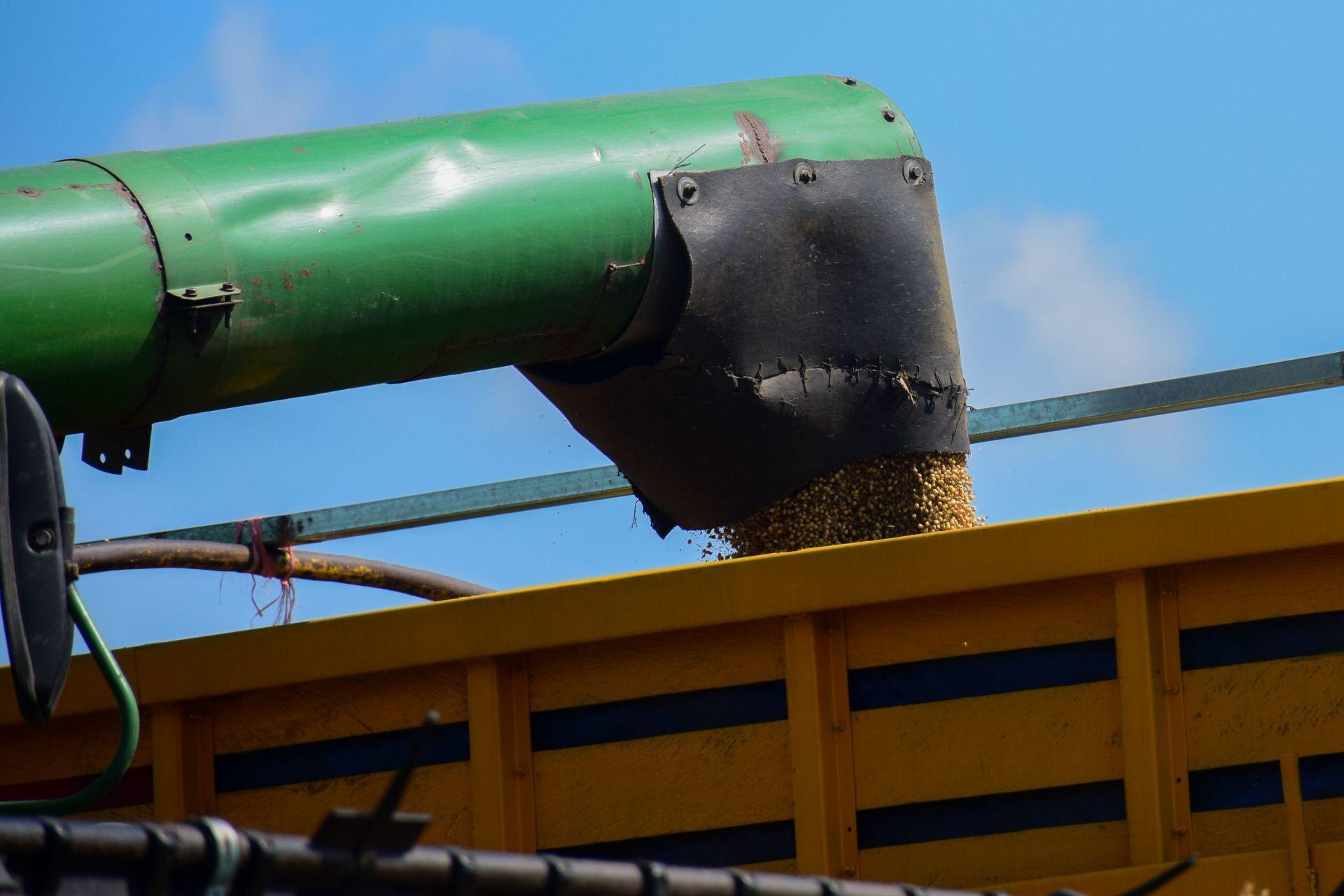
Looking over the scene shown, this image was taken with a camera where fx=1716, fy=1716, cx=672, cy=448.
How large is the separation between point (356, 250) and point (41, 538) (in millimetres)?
1151

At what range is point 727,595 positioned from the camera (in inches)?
148

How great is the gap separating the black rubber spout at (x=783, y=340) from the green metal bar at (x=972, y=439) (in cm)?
92

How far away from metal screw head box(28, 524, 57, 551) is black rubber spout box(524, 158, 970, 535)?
1.83 metres

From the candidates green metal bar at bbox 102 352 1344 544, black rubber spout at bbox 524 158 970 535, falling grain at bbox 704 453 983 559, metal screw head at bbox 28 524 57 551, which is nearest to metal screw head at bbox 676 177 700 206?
black rubber spout at bbox 524 158 970 535

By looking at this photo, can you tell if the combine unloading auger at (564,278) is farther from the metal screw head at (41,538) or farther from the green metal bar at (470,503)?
the green metal bar at (470,503)

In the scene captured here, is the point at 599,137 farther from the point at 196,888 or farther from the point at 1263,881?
the point at 196,888

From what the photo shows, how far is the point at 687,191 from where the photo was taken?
4625 millimetres

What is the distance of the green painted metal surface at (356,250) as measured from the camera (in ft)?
12.5

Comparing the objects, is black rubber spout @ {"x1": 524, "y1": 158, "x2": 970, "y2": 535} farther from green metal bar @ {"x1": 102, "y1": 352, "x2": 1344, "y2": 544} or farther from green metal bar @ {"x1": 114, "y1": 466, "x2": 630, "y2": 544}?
green metal bar @ {"x1": 114, "y1": 466, "x2": 630, "y2": 544}

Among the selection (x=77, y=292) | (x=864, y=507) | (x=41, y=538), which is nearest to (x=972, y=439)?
(x=864, y=507)

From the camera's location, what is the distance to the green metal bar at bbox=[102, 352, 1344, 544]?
5422mm

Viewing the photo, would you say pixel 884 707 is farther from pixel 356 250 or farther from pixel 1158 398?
pixel 1158 398

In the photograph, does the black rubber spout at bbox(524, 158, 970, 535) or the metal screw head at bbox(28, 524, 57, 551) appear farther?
the black rubber spout at bbox(524, 158, 970, 535)

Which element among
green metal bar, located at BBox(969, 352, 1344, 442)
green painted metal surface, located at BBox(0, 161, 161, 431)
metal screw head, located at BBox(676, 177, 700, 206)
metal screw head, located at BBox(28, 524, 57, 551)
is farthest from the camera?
green metal bar, located at BBox(969, 352, 1344, 442)
